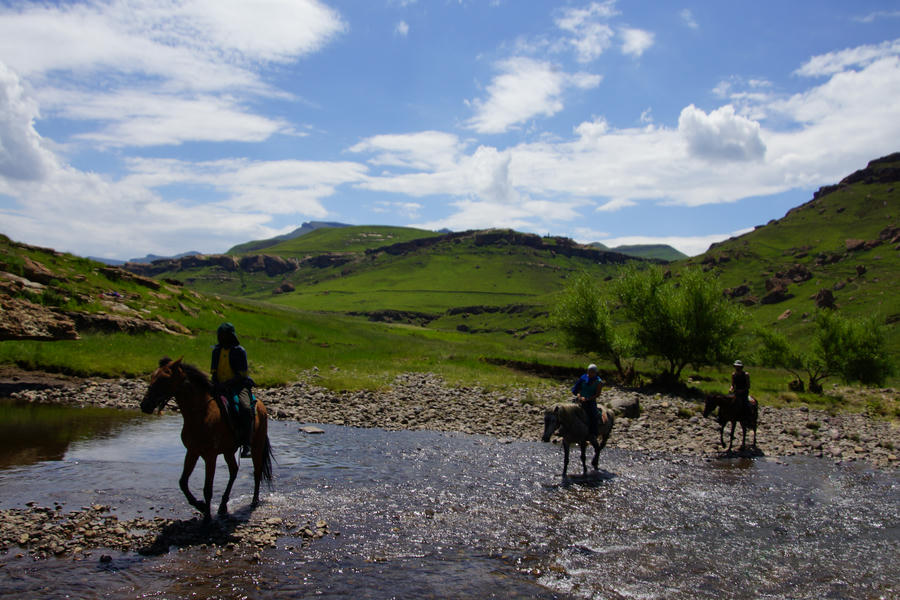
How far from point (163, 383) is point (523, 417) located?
69.8 ft

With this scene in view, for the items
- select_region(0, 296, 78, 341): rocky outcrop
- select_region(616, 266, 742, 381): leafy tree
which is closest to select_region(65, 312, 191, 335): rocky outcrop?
select_region(0, 296, 78, 341): rocky outcrop

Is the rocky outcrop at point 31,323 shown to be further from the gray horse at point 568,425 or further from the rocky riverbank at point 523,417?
the gray horse at point 568,425

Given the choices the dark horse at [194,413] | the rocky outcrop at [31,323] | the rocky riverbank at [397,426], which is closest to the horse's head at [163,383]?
the dark horse at [194,413]

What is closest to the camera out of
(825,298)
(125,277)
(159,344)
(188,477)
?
(188,477)

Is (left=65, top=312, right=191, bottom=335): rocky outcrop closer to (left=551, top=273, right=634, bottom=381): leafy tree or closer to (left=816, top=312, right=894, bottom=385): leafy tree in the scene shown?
(left=551, top=273, right=634, bottom=381): leafy tree

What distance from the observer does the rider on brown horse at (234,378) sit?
12.8 m

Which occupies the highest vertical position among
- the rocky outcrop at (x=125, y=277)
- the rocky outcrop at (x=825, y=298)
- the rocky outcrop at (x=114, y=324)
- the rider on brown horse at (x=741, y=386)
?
the rocky outcrop at (x=825, y=298)

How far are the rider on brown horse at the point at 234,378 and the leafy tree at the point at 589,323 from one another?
40175 millimetres

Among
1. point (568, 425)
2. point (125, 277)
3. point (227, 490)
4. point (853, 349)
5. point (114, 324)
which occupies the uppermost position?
point (125, 277)

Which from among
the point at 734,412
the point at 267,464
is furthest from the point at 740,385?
the point at 267,464

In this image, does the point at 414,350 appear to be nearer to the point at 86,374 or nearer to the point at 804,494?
the point at 86,374

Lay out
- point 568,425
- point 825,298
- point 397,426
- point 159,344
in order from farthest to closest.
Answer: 1. point 825,298
2. point 159,344
3. point 397,426
4. point 568,425

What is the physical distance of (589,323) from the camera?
162ft

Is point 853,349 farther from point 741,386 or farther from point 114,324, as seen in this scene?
point 114,324
